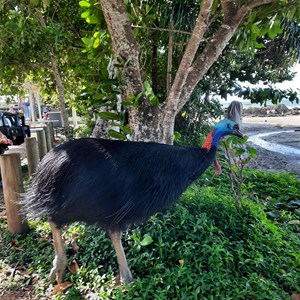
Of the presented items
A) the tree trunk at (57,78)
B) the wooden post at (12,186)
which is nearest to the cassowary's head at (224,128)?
the wooden post at (12,186)

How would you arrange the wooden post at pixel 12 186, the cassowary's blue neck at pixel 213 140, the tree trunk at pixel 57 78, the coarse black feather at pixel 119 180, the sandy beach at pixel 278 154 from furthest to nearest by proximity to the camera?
the sandy beach at pixel 278 154 < the tree trunk at pixel 57 78 < the wooden post at pixel 12 186 < the cassowary's blue neck at pixel 213 140 < the coarse black feather at pixel 119 180

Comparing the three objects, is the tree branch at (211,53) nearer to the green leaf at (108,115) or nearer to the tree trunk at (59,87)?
the green leaf at (108,115)

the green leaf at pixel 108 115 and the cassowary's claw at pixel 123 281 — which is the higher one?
the green leaf at pixel 108 115

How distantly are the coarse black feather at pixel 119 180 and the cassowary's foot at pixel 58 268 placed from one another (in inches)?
15.4

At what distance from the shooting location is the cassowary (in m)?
1.72

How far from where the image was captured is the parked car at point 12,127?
5.36 m

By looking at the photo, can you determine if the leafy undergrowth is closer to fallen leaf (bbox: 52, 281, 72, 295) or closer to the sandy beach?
fallen leaf (bbox: 52, 281, 72, 295)

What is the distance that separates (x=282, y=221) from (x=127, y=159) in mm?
2053

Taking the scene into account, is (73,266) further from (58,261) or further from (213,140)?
(213,140)

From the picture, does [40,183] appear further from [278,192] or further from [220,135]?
[278,192]

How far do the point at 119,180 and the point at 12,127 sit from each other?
172 inches

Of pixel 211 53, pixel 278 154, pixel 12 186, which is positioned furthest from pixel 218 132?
pixel 278 154

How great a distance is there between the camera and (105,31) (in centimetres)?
259

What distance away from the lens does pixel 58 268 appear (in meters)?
2.14
